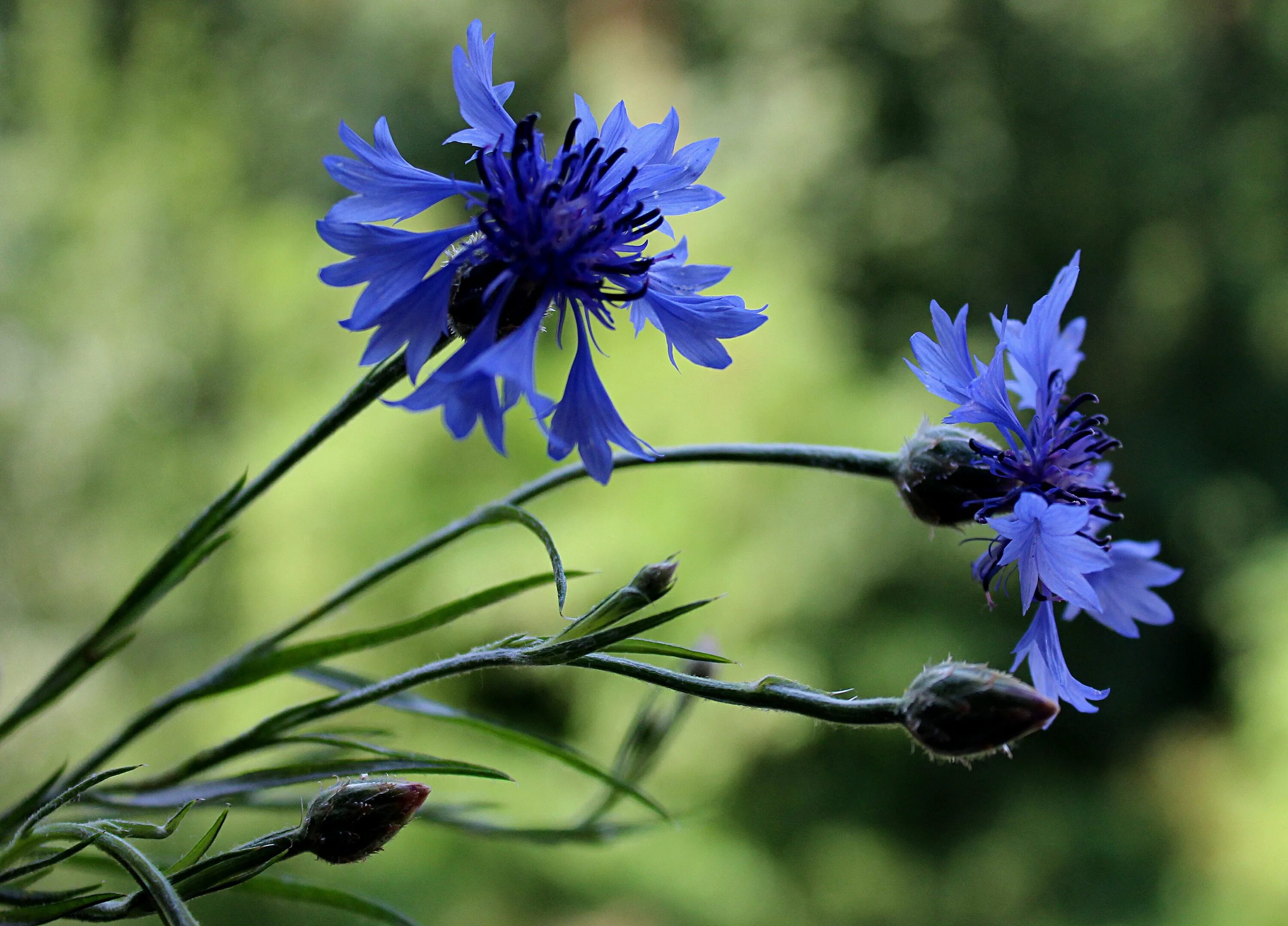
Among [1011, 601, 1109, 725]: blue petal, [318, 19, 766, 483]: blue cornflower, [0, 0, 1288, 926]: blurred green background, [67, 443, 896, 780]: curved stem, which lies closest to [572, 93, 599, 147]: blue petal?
[318, 19, 766, 483]: blue cornflower

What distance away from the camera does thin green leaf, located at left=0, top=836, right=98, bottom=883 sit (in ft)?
0.77

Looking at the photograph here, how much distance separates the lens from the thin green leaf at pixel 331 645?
331 mm

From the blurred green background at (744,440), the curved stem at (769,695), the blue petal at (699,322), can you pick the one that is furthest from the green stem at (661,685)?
the blurred green background at (744,440)

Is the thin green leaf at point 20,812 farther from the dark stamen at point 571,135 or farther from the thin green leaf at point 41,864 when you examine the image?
the dark stamen at point 571,135

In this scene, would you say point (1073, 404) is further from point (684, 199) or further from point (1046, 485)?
point (684, 199)

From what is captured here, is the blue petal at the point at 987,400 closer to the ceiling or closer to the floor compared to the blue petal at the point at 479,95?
closer to the floor

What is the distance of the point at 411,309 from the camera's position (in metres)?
0.28

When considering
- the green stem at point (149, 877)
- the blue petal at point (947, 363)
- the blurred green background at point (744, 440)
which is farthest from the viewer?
the blurred green background at point (744, 440)

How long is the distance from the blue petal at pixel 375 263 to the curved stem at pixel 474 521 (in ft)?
0.24

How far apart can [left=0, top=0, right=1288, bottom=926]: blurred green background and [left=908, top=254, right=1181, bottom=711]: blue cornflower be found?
4.59 feet

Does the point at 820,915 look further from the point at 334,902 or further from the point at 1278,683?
the point at 334,902

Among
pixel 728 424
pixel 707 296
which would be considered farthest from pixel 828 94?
pixel 707 296

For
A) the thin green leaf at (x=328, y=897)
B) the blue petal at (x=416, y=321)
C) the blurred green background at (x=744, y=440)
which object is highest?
the blurred green background at (x=744, y=440)

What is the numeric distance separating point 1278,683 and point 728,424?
1512 millimetres
